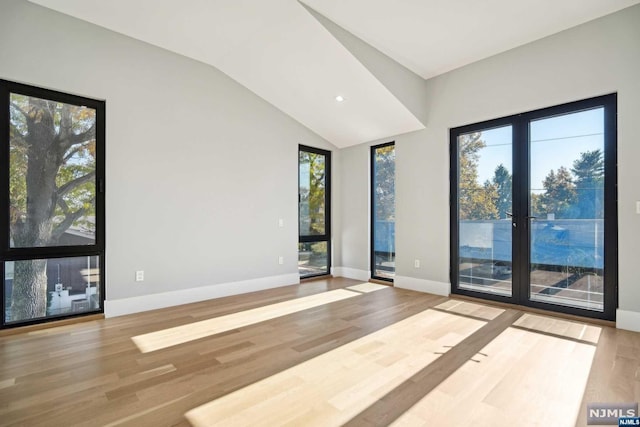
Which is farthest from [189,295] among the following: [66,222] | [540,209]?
[540,209]

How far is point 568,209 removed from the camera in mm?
3520

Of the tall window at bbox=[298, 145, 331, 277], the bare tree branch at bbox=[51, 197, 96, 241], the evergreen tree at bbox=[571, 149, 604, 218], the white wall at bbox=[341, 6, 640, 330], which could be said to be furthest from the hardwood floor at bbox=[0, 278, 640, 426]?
the tall window at bbox=[298, 145, 331, 277]

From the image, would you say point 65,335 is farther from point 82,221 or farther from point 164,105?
point 164,105

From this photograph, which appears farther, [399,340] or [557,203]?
[557,203]

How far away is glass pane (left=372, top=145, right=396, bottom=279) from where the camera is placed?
5309 mm

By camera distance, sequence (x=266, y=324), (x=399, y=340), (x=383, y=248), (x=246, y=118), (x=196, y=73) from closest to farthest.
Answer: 1. (x=399, y=340)
2. (x=266, y=324)
3. (x=196, y=73)
4. (x=246, y=118)
5. (x=383, y=248)

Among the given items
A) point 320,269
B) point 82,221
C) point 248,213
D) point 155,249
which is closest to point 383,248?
point 320,269

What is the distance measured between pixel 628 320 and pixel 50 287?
5.73m

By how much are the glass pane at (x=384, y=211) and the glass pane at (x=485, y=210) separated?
113 centimetres

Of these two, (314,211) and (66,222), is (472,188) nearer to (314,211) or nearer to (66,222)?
(314,211)

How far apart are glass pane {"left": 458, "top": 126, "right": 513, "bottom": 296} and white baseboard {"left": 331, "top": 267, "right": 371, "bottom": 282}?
1621mm

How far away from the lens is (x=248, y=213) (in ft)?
15.5

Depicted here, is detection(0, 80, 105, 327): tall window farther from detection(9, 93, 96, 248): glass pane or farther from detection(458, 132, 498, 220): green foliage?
detection(458, 132, 498, 220): green foliage

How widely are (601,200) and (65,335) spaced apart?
547cm
